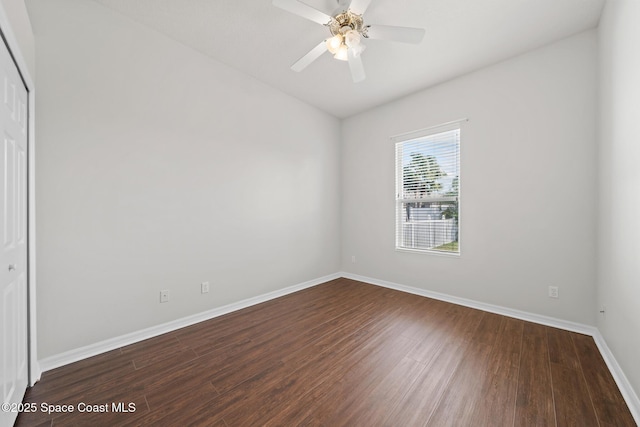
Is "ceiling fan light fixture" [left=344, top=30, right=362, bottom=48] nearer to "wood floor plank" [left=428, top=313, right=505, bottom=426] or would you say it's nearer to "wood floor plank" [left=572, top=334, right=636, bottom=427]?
"wood floor plank" [left=428, top=313, right=505, bottom=426]

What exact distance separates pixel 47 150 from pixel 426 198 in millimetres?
3973

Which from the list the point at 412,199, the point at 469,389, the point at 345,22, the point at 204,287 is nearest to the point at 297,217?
the point at 204,287

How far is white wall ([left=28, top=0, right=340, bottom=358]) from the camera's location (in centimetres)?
191

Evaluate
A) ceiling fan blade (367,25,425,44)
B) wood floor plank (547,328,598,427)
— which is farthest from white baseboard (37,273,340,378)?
ceiling fan blade (367,25,425,44)

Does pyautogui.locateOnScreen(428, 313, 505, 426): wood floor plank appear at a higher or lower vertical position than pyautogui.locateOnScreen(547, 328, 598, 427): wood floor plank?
lower

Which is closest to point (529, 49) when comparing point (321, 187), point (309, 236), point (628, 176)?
point (628, 176)

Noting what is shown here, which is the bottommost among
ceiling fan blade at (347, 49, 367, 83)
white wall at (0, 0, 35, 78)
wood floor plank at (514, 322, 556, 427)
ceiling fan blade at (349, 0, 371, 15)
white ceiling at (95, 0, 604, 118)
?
wood floor plank at (514, 322, 556, 427)

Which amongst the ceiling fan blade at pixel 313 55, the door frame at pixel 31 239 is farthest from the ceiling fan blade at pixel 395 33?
the door frame at pixel 31 239

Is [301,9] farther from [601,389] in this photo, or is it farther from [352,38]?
[601,389]

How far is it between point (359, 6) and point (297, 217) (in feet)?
8.55

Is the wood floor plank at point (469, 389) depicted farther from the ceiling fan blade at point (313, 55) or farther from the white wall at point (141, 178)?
the ceiling fan blade at point (313, 55)

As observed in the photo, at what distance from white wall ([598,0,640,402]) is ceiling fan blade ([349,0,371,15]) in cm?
162

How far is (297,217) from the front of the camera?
3.78 m

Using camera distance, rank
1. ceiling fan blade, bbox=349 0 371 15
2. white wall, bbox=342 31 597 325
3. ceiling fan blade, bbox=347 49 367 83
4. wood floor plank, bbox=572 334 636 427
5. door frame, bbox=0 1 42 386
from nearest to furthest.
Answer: wood floor plank, bbox=572 334 636 427, door frame, bbox=0 1 42 386, ceiling fan blade, bbox=349 0 371 15, ceiling fan blade, bbox=347 49 367 83, white wall, bbox=342 31 597 325
